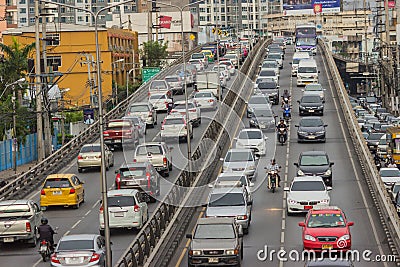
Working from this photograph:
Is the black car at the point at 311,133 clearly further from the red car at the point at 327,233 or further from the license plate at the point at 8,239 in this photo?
the license plate at the point at 8,239

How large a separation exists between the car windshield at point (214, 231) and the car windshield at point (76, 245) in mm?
3177

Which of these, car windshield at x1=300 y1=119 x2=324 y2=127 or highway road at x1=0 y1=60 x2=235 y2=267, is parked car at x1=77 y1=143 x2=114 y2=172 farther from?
car windshield at x1=300 y1=119 x2=324 y2=127

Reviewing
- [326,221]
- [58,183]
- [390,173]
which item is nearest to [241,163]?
[390,173]

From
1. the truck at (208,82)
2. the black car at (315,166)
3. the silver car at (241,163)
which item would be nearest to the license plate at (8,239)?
the silver car at (241,163)

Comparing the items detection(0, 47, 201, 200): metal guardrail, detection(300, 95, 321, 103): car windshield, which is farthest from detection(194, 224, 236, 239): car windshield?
detection(300, 95, 321, 103): car windshield

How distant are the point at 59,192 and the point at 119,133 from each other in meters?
15.4

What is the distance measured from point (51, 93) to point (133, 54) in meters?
40.7

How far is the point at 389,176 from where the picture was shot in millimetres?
46188

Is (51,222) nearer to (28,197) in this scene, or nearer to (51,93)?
(28,197)

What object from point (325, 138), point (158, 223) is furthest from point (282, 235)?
point (325, 138)

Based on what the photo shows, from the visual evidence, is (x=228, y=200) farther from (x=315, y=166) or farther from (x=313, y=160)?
(x=313, y=160)

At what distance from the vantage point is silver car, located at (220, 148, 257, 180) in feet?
147

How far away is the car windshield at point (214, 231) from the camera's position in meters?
28.4

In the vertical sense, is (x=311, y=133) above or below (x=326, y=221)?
below
